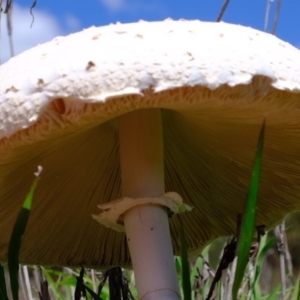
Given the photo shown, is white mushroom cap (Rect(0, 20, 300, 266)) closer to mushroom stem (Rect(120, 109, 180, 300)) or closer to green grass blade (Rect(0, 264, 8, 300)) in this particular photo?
mushroom stem (Rect(120, 109, 180, 300))

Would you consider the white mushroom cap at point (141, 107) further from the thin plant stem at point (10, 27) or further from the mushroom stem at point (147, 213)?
the thin plant stem at point (10, 27)

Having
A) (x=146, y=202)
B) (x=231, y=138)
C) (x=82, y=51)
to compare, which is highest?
(x=231, y=138)

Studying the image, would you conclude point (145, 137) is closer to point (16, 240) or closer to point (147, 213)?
point (147, 213)

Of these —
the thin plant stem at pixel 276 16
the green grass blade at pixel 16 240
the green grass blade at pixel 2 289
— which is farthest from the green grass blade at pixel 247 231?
the thin plant stem at pixel 276 16

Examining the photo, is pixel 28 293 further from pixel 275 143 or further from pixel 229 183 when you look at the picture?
pixel 275 143

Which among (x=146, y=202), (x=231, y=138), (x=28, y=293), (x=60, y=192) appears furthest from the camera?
(x=28, y=293)

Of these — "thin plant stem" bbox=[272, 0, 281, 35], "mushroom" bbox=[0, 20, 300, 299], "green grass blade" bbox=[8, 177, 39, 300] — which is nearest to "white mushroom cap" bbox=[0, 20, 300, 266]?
"mushroom" bbox=[0, 20, 300, 299]

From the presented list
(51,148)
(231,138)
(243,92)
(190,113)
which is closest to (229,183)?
(231,138)
